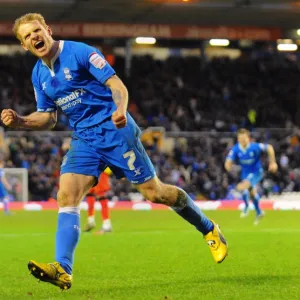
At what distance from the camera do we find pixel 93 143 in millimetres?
7543

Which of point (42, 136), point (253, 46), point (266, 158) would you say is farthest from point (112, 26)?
point (253, 46)

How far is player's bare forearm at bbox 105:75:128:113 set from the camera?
23.1 feet

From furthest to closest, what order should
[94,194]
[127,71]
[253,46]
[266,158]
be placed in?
[253,46], [127,71], [266,158], [94,194]

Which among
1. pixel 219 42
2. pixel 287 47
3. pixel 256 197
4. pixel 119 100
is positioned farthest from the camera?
pixel 219 42

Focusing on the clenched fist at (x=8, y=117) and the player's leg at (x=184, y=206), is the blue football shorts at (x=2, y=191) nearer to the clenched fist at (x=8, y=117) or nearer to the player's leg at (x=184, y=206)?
the player's leg at (x=184, y=206)

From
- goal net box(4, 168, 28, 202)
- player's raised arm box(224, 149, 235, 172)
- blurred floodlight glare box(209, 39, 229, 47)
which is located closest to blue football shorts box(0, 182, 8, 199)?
goal net box(4, 168, 28, 202)

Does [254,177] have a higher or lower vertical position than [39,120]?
lower

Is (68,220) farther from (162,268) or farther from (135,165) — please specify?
(162,268)

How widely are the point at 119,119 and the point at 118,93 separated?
1.30 ft

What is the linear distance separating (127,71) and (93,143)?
3329 cm

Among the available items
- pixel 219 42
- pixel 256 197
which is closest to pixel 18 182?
pixel 256 197

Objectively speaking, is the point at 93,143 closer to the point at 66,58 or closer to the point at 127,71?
the point at 66,58

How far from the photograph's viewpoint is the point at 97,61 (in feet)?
23.9

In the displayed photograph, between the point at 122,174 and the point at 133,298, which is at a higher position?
the point at 122,174
